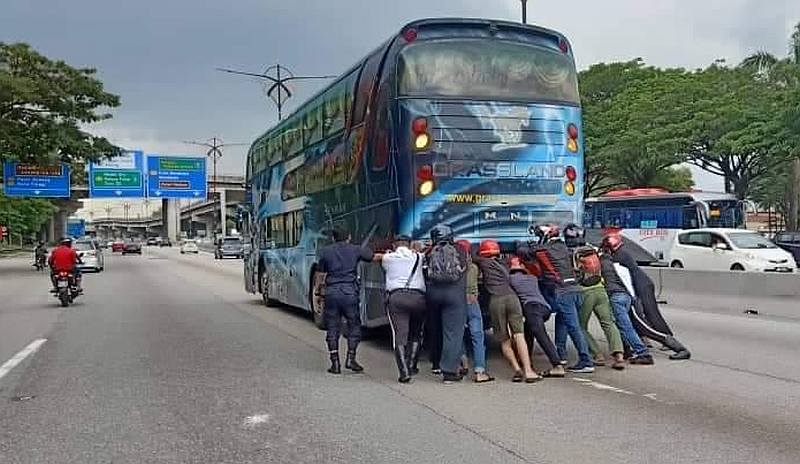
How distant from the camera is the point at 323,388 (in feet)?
31.9

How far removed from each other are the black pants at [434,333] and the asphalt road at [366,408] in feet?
0.85

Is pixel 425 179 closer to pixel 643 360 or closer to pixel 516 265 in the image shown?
pixel 516 265

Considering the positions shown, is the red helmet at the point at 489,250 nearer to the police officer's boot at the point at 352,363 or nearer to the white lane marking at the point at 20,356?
the police officer's boot at the point at 352,363

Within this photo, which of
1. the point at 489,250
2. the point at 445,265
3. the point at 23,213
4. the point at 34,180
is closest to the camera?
the point at 445,265

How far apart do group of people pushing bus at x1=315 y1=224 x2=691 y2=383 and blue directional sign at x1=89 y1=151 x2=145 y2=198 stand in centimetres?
5580

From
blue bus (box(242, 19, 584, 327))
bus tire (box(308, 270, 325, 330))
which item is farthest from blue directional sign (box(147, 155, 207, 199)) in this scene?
blue bus (box(242, 19, 584, 327))

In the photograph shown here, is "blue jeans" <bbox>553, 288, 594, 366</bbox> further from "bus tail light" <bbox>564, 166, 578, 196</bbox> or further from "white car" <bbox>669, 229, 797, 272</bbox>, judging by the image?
"white car" <bbox>669, 229, 797, 272</bbox>

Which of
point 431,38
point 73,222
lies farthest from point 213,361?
point 73,222

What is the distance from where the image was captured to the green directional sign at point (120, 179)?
63.7 m

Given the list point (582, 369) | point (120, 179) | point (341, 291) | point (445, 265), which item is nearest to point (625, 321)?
point (582, 369)

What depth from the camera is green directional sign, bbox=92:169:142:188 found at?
63.7 m

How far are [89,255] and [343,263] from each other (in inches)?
1284

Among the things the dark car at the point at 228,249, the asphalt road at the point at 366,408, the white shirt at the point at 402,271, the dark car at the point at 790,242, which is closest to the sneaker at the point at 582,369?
the asphalt road at the point at 366,408

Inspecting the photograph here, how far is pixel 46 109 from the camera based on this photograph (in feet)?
140
